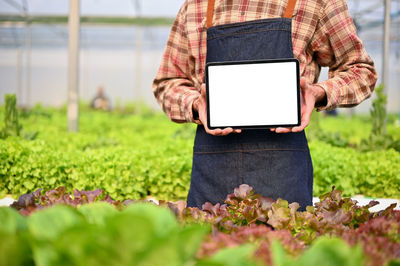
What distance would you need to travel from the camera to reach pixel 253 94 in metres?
1.38

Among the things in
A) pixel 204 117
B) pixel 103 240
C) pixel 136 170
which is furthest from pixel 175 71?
pixel 136 170

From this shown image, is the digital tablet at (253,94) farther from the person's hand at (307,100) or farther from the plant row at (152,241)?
the plant row at (152,241)

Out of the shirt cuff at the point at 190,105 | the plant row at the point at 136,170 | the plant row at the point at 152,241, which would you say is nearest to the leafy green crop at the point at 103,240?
the plant row at the point at 152,241

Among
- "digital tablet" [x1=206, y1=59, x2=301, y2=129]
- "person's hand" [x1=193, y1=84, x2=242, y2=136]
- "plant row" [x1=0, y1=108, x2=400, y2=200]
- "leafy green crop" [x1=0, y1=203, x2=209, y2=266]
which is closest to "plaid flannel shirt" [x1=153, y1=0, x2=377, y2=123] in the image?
"person's hand" [x1=193, y1=84, x2=242, y2=136]

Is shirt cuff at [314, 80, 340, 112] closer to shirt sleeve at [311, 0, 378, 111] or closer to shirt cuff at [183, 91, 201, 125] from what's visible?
shirt sleeve at [311, 0, 378, 111]

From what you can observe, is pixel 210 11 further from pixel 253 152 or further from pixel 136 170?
pixel 136 170

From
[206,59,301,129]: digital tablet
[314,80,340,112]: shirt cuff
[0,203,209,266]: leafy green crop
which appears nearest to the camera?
[0,203,209,266]: leafy green crop

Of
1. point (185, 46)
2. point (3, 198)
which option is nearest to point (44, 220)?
point (185, 46)

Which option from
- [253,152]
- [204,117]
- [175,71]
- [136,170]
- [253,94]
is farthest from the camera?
[136,170]

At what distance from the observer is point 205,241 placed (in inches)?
32.6

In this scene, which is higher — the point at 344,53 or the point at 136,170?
the point at 344,53

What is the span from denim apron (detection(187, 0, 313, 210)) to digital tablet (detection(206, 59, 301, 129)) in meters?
0.22

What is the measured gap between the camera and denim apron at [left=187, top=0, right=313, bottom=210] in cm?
159

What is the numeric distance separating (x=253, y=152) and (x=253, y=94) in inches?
11.6
